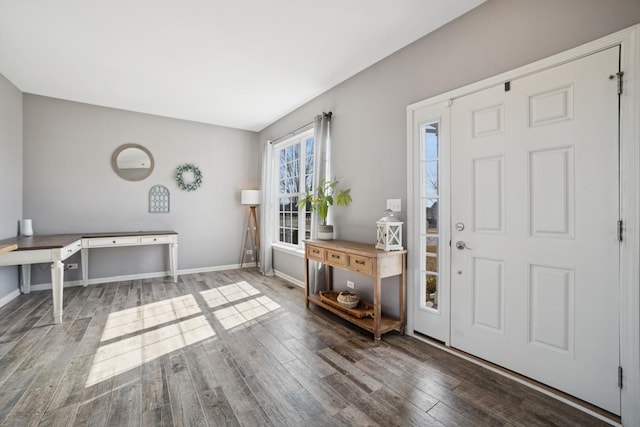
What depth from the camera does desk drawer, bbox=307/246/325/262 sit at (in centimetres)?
320

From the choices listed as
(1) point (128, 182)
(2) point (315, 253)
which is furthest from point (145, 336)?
(1) point (128, 182)

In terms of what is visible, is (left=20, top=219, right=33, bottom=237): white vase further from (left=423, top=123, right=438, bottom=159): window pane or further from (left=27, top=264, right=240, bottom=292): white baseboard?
(left=423, top=123, right=438, bottom=159): window pane

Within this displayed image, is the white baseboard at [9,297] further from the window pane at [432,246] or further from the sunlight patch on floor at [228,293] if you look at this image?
the window pane at [432,246]

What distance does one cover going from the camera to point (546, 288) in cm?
187

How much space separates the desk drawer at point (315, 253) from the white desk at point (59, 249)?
96.3 inches

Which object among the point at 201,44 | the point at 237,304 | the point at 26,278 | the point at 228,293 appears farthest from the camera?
the point at 228,293

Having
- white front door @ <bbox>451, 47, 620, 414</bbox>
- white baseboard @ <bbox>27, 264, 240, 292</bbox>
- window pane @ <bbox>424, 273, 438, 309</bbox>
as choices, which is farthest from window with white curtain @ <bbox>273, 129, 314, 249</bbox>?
white front door @ <bbox>451, 47, 620, 414</bbox>

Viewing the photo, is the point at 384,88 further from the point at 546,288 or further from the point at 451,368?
the point at 451,368

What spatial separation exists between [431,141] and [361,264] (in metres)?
1.28

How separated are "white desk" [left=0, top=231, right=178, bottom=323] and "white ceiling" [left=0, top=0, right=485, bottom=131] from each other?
2.00 metres

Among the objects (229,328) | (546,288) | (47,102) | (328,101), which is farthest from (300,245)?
(47,102)

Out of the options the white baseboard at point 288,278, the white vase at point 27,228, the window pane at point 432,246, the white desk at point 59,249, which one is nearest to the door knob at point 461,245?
the window pane at point 432,246

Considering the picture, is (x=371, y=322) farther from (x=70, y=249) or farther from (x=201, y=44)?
(x=70, y=249)

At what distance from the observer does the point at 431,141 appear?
2.55m
